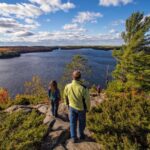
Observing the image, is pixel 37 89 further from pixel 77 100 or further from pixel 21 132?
pixel 77 100

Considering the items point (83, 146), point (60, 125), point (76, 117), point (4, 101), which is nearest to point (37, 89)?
point (4, 101)

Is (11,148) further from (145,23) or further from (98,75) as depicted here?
(98,75)

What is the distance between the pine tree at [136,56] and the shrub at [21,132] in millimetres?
20860

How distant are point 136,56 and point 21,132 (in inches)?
958

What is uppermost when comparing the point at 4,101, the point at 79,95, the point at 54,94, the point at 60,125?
the point at 79,95

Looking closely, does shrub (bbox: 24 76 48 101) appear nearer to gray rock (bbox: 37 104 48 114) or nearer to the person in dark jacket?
gray rock (bbox: 37 104 48 114)

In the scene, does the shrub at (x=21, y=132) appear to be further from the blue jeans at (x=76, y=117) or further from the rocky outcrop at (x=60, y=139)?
the blue jeans at (x=76, y=117)

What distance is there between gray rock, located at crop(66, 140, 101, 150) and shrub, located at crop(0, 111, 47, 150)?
3.32 feet

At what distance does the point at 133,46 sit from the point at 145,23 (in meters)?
3.49

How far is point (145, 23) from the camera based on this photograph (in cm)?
3038

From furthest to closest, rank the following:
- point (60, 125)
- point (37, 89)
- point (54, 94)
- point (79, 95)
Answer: point (37, 89), point (54, 94), point (60, 125), point (79, 95)

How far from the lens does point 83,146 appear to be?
7.48 meters

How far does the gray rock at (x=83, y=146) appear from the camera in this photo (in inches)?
291

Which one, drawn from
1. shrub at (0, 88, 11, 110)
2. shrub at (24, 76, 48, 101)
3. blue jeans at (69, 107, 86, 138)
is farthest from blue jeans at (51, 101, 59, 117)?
shrub at (24, 76, 48, 101)
